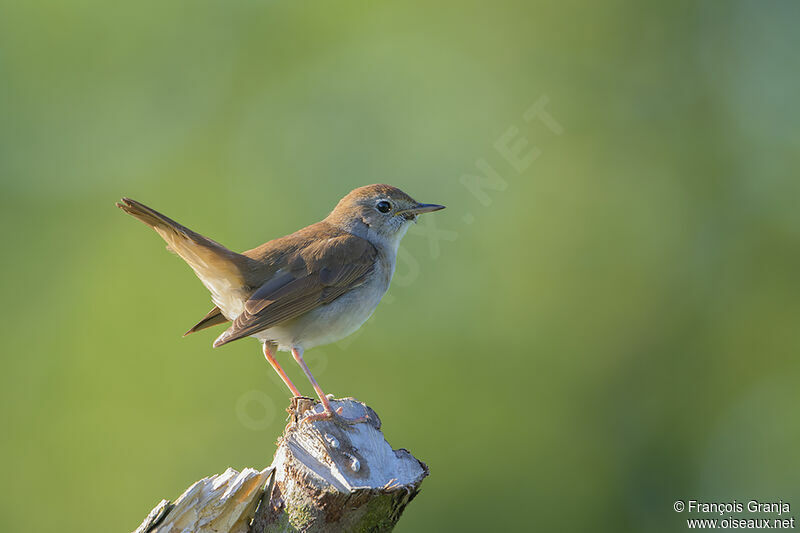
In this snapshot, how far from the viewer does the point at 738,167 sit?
925cm

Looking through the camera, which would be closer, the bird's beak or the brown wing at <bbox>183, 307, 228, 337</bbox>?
the brown wing at <bbox>183, 307, 228, 337</bbox>

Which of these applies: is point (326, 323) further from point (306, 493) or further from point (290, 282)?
point (306, 493)

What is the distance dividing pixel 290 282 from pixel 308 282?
0.14 metres

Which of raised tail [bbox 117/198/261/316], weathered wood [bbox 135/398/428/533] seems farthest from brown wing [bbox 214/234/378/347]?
weathered wood [bbox 135/398/428/533]

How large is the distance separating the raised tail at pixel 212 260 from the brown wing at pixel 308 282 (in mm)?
205

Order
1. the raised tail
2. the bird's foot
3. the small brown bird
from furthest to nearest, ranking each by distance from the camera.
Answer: the small brown bird, the raised tail, the bird's foot

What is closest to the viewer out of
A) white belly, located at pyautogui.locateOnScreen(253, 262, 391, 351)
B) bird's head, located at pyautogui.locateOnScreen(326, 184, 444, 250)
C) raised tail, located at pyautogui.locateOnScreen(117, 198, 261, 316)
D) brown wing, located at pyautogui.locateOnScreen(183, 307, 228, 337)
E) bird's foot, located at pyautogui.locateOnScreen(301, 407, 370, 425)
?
bird's foot, located at pyautogui.locateOnScreen(301, 407, 370, 425)

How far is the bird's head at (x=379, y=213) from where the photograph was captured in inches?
246

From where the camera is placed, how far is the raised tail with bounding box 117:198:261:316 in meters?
4.94

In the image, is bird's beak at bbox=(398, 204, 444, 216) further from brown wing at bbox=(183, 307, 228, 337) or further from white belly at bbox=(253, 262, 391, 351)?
brown wing at bbox=(183, 307, 228, 337)

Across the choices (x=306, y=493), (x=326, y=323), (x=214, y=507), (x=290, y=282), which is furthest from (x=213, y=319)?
(x=306, y=493)

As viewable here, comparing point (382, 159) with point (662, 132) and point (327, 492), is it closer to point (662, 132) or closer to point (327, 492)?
point (662, 132)

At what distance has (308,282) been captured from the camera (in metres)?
5.39

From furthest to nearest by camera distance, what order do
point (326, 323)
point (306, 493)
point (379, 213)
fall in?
point (379, 213) → point (326, 323) → point (306, 493)
